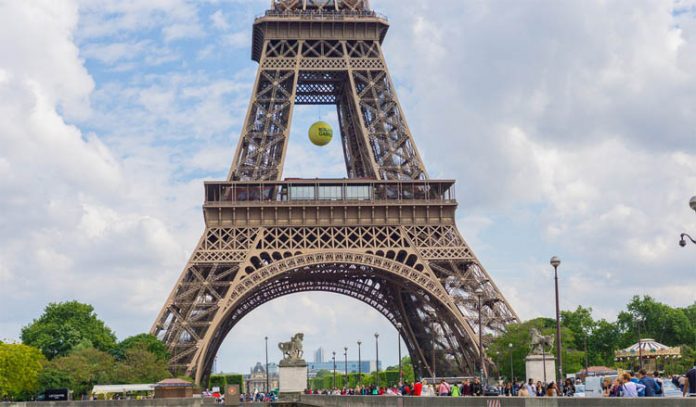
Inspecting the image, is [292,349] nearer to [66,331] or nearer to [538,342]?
[538,342]

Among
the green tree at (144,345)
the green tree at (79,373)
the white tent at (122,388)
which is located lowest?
the white tent at (122,388)

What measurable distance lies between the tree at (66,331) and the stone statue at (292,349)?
1118 inches

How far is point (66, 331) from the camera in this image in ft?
281

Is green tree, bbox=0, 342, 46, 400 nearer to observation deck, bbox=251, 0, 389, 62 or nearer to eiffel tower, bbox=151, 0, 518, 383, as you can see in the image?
eiffel tower, bbox=151, 0, 518, 383

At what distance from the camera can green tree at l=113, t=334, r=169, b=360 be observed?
68.5 metres

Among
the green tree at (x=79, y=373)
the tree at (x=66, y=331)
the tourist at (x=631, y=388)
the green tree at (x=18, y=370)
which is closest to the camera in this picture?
the tourist at (x=631, y=388)

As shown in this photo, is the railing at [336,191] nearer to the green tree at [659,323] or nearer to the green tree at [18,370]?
the green tree at [18,370]

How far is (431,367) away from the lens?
82.7 meters

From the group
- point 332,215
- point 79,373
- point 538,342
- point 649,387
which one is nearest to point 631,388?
point 649,387

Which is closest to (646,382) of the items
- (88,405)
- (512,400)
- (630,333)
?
(512,400)

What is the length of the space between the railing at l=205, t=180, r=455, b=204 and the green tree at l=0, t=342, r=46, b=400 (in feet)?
62.0

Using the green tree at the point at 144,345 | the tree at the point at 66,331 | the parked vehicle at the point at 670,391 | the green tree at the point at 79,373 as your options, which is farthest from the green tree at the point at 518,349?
the tree at the point at 66,331

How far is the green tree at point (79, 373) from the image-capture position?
238 ft

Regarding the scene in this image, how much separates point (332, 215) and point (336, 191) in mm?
2244
